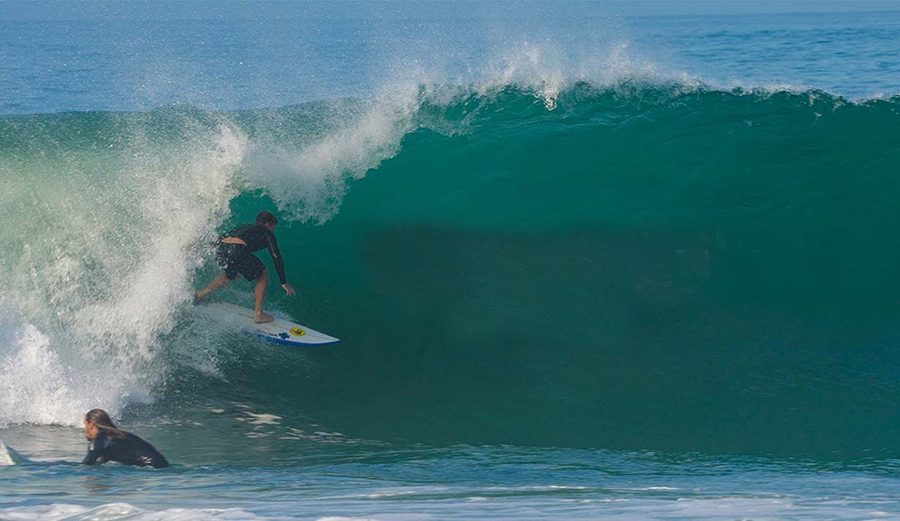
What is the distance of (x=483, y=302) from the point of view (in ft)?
30.0

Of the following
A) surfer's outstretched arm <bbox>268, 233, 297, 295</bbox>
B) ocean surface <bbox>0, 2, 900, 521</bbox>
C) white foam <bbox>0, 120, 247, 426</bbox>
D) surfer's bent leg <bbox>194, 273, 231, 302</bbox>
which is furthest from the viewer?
surfer's bent leg <bbox>194, 273, 231, 302</bbox>

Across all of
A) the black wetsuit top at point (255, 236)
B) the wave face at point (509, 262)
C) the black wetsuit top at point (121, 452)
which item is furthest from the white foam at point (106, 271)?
the black wetsuit top at point (121, 452)

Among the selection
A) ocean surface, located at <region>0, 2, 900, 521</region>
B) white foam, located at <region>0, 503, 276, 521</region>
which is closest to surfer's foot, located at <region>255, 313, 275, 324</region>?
ocean surface, located at <region>0, 2, 900, 521</region>

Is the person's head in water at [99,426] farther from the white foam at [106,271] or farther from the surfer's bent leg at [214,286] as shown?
the surfer's bent leg at [214,286]

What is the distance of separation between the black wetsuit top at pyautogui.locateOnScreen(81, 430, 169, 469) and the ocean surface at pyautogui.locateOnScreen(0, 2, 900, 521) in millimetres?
181

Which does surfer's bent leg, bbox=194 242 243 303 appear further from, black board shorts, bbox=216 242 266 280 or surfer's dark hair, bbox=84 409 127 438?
surfer's dark hair, bbox=84 409 127 438

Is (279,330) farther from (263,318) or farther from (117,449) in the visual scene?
(117,449)

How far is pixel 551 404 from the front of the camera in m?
7.94

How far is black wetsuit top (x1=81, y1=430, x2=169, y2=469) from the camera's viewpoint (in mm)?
6324

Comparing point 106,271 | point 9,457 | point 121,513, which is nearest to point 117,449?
point 9,457

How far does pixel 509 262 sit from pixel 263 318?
2.57 m

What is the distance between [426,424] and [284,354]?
1.62 m

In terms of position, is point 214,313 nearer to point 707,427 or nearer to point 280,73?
point 707,427

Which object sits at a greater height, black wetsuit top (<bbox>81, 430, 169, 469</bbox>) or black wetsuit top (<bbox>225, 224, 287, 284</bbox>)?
black wetsuit top (<bbox>225, 224, 287, 284</bbox>)
